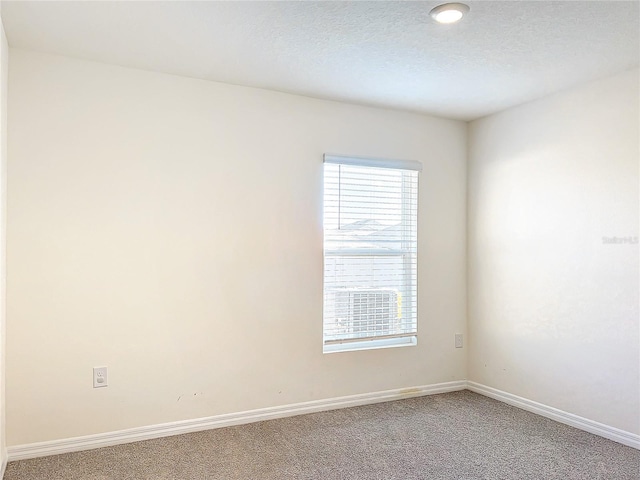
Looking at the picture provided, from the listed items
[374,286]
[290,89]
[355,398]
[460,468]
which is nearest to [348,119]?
[290,89]

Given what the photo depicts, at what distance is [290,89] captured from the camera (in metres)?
3.46

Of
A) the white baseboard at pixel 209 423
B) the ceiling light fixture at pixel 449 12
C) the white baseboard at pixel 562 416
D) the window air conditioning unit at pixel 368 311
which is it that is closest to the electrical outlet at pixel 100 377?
the white baseboard at pixel 209 423

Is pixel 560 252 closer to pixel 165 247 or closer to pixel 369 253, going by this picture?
pixel 369 253

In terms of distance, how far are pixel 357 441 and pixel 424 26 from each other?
2.39 metres

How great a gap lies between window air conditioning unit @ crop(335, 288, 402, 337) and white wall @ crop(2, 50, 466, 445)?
180 mm

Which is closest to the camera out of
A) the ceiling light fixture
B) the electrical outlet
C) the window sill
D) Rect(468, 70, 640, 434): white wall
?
the ceiling light fixture

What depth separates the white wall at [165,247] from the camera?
111 inches

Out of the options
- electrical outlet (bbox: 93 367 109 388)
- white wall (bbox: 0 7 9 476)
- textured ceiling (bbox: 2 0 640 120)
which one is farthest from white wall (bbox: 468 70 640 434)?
white wall (bbox: 0 7 9 476)

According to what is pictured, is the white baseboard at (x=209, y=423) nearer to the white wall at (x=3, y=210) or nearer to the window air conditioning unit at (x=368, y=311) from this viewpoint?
the white wall at (x=3, y=210)

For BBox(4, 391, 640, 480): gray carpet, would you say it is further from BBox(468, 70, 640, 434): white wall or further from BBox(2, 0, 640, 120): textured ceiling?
BBox(2, 0, 640, 120): textured ceiling

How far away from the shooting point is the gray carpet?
8.62ft

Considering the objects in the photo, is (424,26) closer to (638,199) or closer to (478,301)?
(638,199)

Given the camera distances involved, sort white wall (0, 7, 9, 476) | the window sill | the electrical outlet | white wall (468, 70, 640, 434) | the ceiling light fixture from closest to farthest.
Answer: the ceiling light fixture → white wall (0, 7, 9, 476) → the electrical outlet → white wall (468, 70, 640, 434) → the window sill

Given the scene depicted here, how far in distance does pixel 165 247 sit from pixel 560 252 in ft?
8.73
